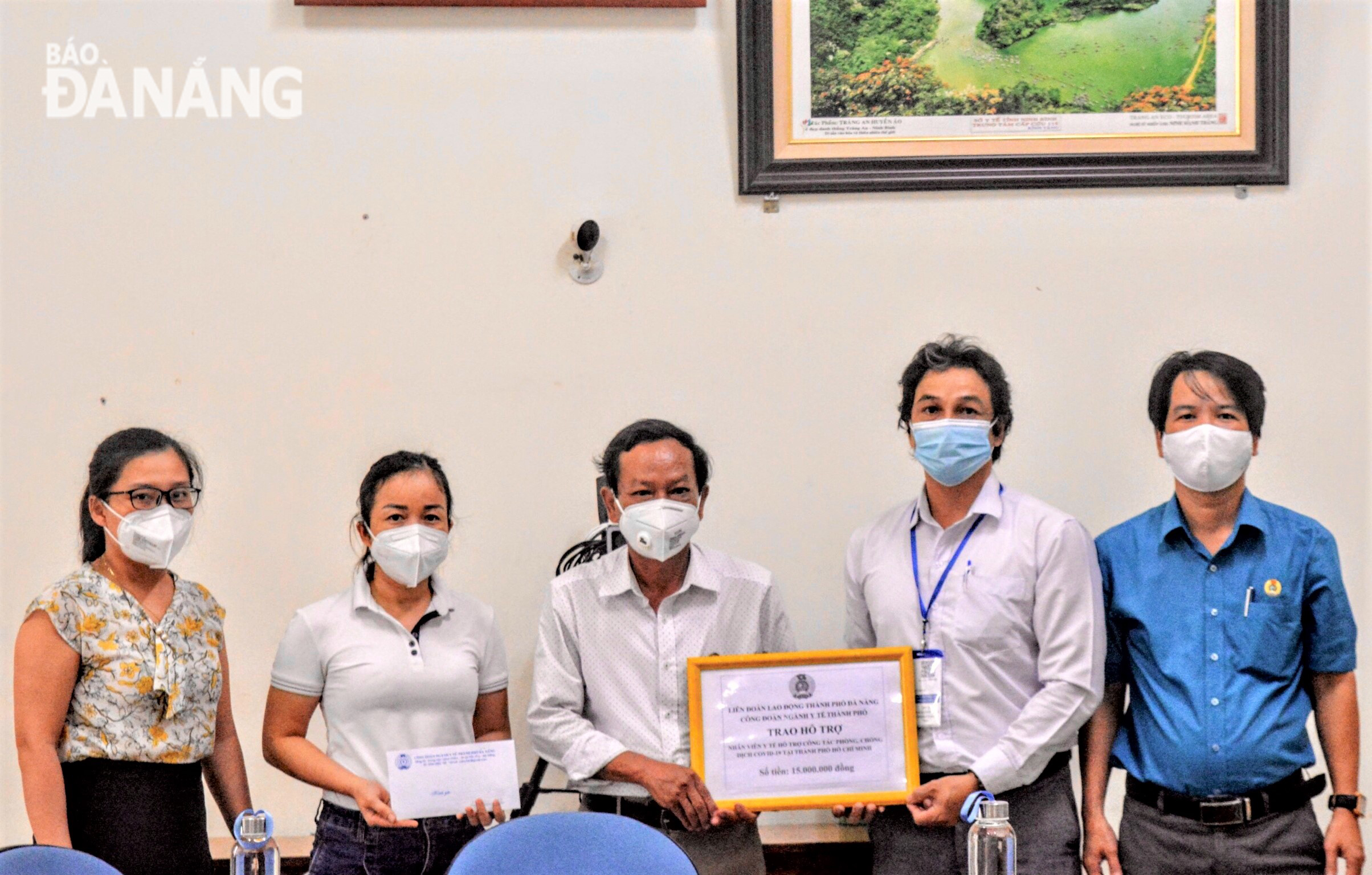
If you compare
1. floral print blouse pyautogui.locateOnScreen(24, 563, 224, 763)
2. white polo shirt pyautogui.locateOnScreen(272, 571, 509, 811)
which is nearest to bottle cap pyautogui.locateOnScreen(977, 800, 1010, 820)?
white polo shirt pyautogui.locateOnScreen(272, 571, 509, 811)

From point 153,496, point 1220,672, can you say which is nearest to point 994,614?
point 1220,672

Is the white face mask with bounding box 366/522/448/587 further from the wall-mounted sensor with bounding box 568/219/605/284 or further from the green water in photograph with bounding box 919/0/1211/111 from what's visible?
the green water in photograph with bounding box 919/0/1211/111

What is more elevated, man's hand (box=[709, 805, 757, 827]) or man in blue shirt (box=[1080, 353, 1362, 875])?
man in blue shirt (box=[1080, 353, 1362, 875])

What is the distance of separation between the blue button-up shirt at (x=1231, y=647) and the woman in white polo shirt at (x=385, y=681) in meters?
1.32

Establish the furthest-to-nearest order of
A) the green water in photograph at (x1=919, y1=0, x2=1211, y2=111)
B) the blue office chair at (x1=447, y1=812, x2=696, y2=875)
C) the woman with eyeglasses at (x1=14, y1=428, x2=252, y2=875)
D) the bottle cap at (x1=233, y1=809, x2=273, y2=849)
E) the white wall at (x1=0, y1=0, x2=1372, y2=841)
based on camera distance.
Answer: the green water in photograph at (x1=919, y1=0, x2=1211, y2=111) → the white wall at (x1=0, y1=0, x2=1372, y2=841) → the woman with eyeglasses at (x1=14, y1=428, x2=252, y2=875) → the blue office chair at (x1=447, y1=812, x2=696, y2=875) → the bottle cap at (x1=233, y1=809, x2=273, y2=849)

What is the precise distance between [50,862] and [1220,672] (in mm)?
2145

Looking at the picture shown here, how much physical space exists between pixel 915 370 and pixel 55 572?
225cm

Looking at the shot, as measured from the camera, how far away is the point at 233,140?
347 centimetres

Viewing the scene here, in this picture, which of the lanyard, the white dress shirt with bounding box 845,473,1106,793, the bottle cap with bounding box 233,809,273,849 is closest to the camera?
the bottle cap with bounding box 233,809,273,849

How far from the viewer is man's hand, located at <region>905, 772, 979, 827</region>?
2588 mm

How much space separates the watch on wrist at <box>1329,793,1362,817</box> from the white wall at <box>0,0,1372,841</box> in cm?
105

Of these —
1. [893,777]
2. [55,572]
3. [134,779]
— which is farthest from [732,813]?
[55,572]

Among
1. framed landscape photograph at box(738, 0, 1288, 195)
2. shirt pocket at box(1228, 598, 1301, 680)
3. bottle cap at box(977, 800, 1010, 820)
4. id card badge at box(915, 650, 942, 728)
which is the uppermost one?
framed landscape photograph at box(738, 0, 1288, 195)

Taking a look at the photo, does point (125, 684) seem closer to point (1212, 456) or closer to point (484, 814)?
point (484, 814)
